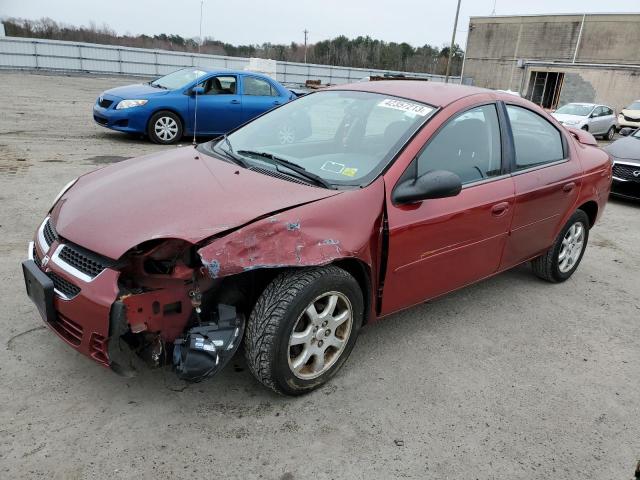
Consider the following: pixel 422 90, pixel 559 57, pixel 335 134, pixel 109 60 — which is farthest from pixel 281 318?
pixel 559 57

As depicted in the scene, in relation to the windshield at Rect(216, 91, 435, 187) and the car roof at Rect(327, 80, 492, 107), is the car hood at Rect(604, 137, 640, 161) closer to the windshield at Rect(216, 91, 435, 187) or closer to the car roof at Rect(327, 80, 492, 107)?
the car roof at Rect(327, 80, 492, 107)

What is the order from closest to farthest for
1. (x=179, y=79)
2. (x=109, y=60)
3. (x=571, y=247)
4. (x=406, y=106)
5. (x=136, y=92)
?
(x=406, y=106) → (x=571, y=247) → (x=136, y=92) → (x=179, y=79) → (x=109, y=60)

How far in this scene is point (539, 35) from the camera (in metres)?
43.2

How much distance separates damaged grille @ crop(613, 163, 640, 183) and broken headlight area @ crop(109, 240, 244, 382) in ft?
26.1

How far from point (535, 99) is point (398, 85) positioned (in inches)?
1599

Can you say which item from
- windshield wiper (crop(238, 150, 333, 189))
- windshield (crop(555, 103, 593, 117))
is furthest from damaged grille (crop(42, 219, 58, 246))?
windshield (crop(555, 103, 593, 117))

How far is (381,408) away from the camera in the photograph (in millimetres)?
2854

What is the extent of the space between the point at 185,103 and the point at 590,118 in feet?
54.5

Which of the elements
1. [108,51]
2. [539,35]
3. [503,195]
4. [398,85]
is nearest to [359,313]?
[503,195]

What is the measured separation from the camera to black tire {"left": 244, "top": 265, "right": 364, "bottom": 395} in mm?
2590

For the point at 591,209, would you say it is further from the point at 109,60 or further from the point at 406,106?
the point at 109,60

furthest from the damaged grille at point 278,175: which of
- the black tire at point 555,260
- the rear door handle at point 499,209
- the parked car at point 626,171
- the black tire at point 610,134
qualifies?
the black tire at point 610,134

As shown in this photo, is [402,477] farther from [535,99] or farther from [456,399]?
[535,99]

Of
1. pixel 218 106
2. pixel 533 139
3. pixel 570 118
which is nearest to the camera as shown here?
pixel 533 139
